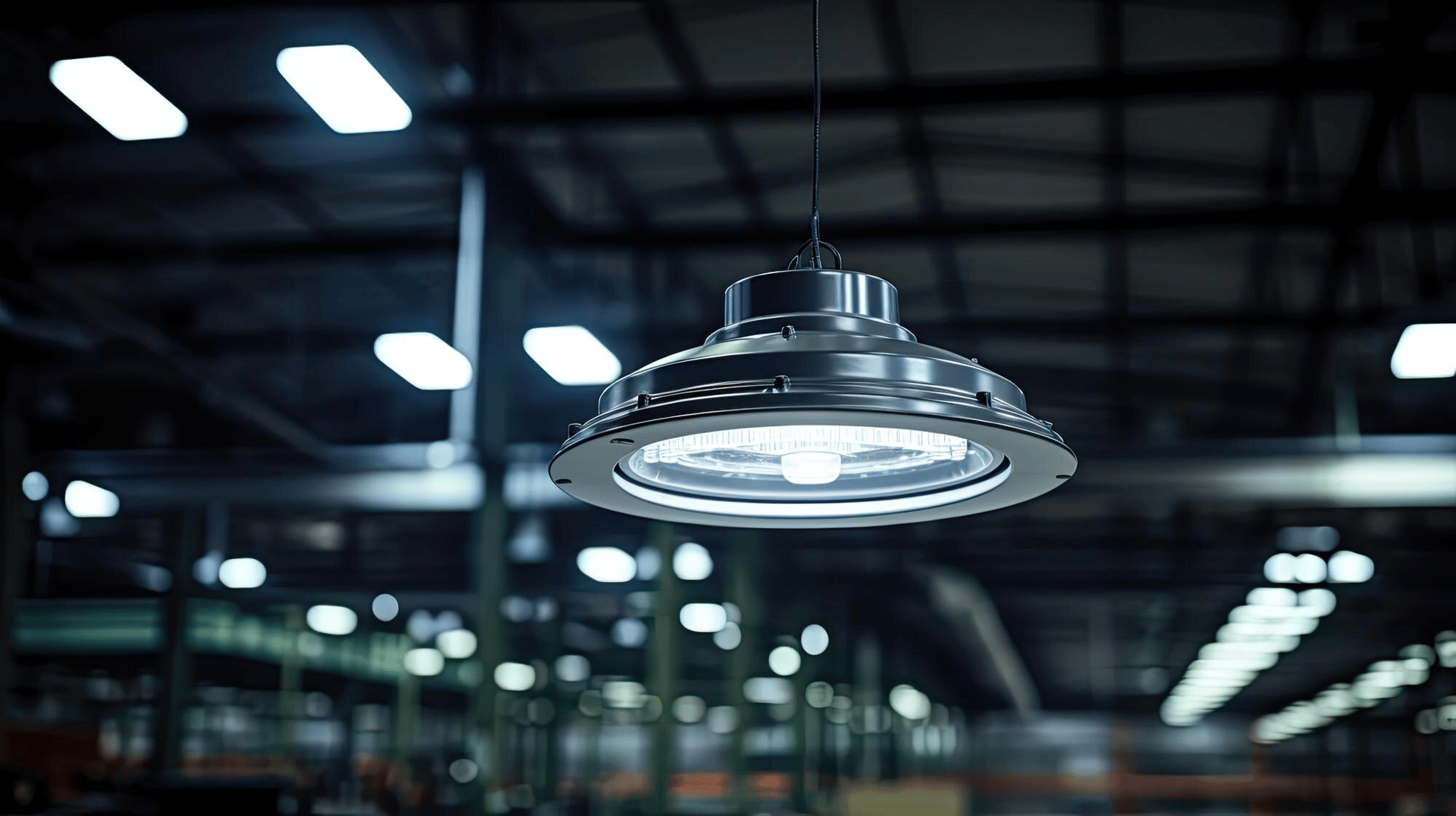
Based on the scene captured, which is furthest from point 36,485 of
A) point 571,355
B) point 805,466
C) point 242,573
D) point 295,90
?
point 805,466

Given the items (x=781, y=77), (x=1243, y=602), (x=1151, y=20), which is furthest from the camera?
(x=1243, y=602)

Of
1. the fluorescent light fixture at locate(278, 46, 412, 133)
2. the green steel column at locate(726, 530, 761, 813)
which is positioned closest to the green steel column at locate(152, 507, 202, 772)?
the fluorescent light fixture at locate(278, 46, 412, 133)

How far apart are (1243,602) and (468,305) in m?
2.99

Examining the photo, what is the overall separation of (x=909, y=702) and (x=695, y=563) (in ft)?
3.02

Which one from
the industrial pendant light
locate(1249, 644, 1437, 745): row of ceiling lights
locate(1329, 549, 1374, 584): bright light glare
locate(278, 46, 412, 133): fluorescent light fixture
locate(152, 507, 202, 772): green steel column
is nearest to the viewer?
the industrial pendant light

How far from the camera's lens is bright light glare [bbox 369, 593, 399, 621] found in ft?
15.5

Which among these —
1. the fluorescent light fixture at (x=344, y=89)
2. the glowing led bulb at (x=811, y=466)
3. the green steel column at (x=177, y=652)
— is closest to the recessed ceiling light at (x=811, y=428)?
the glowing led bulb at (x=811, y=466)

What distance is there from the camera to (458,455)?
15.4 ft

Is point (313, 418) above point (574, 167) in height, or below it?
below

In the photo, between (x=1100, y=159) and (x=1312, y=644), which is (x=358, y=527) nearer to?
(x=1100, y=159)

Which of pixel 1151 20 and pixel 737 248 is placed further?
pixel 737 248

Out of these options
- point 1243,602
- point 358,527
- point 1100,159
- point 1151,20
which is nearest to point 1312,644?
point 1243,602

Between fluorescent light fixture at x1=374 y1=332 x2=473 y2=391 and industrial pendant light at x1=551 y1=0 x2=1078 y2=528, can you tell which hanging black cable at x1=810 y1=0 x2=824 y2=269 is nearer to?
industrial pendant light at x1=551 y1=0 x2=1078 y2=528

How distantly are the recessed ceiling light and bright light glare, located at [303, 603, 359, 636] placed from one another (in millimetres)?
3579
